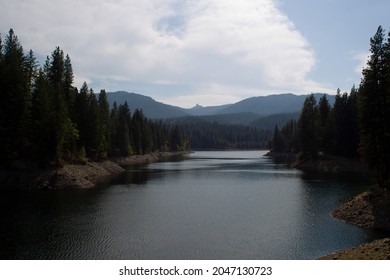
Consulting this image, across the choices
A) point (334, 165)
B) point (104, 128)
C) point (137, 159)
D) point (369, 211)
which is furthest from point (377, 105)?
point (137, 159)

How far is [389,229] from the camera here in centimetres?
3678

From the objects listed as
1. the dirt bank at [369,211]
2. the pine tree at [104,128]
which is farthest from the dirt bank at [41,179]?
the dirt bank at [369,211]

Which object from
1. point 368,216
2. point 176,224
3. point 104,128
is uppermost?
point 104,128

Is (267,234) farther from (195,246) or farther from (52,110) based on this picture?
(52,110)

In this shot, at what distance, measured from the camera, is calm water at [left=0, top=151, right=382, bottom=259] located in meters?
31.2

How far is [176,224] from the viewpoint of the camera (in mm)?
41344

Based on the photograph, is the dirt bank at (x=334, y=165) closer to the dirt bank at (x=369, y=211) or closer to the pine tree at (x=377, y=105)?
the pine tree at (x=377, y=105)

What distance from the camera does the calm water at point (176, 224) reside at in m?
31.2

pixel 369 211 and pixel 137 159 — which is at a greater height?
pixel 137 159

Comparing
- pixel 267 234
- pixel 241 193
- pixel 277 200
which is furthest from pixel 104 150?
pixel 267 234

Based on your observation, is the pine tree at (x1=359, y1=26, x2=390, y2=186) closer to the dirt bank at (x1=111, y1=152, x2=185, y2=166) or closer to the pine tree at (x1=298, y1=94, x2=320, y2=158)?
the pine tree at (x1=298, y1=94, x2=320, y2=158)

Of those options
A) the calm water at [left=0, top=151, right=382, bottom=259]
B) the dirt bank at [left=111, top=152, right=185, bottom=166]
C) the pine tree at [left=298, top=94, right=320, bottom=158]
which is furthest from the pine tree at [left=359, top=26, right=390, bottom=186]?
the dirt bank at [left=111, top=152, right=185, bottom=166]

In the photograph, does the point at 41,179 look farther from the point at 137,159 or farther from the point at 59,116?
the point at 137,159

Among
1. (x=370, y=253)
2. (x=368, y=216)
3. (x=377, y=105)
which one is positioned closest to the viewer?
(x=370, y=253)
